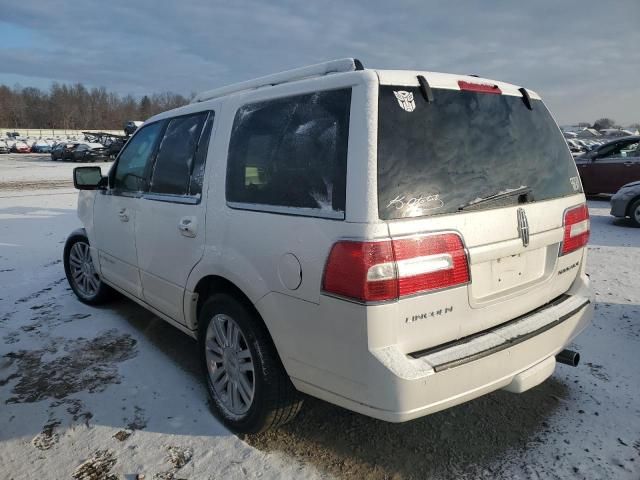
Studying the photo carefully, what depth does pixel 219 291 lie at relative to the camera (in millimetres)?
2803

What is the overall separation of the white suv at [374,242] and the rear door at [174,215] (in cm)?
2

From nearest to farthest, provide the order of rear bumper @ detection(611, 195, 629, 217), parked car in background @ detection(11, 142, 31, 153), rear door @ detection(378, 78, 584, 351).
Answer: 1. rear door @ detection(378, 78, 584, 351)
2. rear bumper @ detection(611, 195, 629, 217)
3. parked car in background @ detection(11, 142, 31, 153)

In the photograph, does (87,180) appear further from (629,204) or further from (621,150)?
(621,150)

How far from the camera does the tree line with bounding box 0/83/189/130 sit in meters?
118

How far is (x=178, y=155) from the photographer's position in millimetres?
3229

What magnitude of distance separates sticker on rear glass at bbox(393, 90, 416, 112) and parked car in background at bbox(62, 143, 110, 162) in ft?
127

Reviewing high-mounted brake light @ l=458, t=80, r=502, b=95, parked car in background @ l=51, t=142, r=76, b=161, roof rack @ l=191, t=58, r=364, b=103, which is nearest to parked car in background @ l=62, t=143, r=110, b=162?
parked car in background @ l=51, t=142, r=76, b=161

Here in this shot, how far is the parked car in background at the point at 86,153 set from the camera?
3606 centimetres

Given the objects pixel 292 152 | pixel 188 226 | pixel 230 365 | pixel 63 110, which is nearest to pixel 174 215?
pixel 188 226

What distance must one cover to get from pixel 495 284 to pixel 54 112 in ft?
463

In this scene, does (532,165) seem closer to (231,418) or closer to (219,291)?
(219,291)

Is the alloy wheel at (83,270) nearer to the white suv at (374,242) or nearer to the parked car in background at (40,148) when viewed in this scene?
the white suv at (374,242)

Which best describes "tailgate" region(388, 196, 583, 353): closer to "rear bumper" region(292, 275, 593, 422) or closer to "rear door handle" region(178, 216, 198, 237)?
"rear bumper" region(292, 275, 593, 422)

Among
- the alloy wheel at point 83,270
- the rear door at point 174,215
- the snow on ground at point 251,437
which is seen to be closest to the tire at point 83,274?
the alloy wheel at point 83,270
